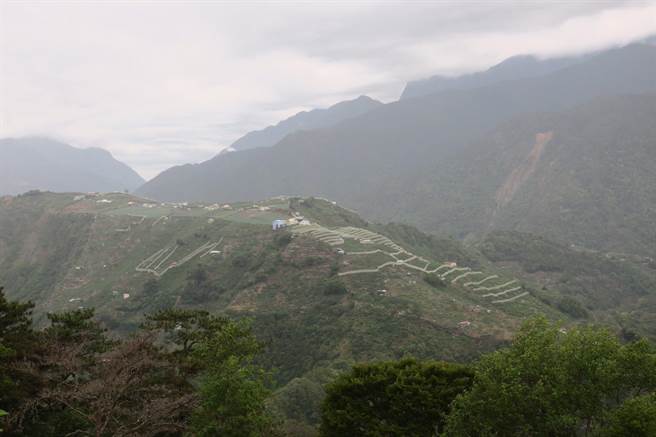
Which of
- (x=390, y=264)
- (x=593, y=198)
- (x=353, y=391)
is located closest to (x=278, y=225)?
(x=390, y=264)

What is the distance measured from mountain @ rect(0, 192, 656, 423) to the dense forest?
18.6 meters

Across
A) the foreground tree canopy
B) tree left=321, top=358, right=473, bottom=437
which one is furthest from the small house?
the foreground tree canopy

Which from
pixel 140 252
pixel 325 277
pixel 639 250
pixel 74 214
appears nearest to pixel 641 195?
pixel 639 250

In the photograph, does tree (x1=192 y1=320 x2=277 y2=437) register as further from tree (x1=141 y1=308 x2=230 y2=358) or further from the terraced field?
the terraced field

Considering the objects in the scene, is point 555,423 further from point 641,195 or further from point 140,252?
point 641,195

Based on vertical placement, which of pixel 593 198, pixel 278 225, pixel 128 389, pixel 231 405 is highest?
pixel 128 389

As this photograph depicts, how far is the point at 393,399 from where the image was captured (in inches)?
856

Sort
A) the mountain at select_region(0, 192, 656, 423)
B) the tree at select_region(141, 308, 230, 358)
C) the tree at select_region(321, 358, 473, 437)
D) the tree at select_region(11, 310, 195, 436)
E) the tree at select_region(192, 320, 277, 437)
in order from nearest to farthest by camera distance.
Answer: the tree at select_region(11, 310, 195, 436) → the tree at select_region(192, 320, 277, 437) → the tree at select_region(321, 358, 473, 437) → the tree at select_region(141, 308, 230, 358) → the mountain at select_region(0, 192, 656, 423)

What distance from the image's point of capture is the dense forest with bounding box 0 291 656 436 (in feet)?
53.7

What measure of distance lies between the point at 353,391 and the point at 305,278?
44371 millimetres

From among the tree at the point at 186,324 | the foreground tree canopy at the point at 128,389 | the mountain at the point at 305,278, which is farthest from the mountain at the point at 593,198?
the foreground tree canopy at the point at 128,389

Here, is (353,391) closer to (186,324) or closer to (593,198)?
(186,324)

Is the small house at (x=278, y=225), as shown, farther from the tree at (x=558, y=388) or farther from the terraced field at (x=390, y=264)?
the tree at (x=558, y=388)

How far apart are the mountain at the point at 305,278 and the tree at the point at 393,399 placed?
685 inches
